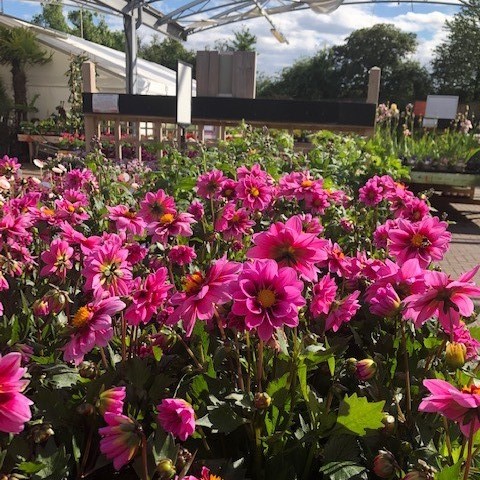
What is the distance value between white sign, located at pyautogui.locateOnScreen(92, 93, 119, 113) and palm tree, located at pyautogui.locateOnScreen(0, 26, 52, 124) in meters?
9.55

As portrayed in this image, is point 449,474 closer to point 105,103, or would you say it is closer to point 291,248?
point 291,248

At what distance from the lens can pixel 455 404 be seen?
0.71m

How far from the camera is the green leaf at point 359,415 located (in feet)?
2.85

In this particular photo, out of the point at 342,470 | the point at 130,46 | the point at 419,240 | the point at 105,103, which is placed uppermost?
the point at 130,46

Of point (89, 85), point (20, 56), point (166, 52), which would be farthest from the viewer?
point (166, 52)

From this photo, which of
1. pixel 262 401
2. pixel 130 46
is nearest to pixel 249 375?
pixel 262 401

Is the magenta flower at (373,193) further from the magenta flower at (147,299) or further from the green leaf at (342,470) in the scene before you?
the green leaf at (342,470)

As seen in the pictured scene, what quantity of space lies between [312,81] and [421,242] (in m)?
36.8

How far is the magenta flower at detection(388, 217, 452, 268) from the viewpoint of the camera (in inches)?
45.8

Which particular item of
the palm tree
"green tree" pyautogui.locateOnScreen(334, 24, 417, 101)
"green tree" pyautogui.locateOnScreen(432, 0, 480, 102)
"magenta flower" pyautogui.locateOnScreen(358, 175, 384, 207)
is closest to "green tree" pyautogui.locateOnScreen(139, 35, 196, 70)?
"green tree" pyautogui.locateOnScreen(334, 24, 417, 101)

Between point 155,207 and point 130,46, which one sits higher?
point 130,46

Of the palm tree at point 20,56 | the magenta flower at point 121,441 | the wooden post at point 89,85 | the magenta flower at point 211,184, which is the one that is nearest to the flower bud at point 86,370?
the magenta flower at point 121,441

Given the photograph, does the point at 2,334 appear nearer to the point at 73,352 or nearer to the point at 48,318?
the point at 48,318

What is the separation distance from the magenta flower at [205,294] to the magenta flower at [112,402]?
0.14 m
